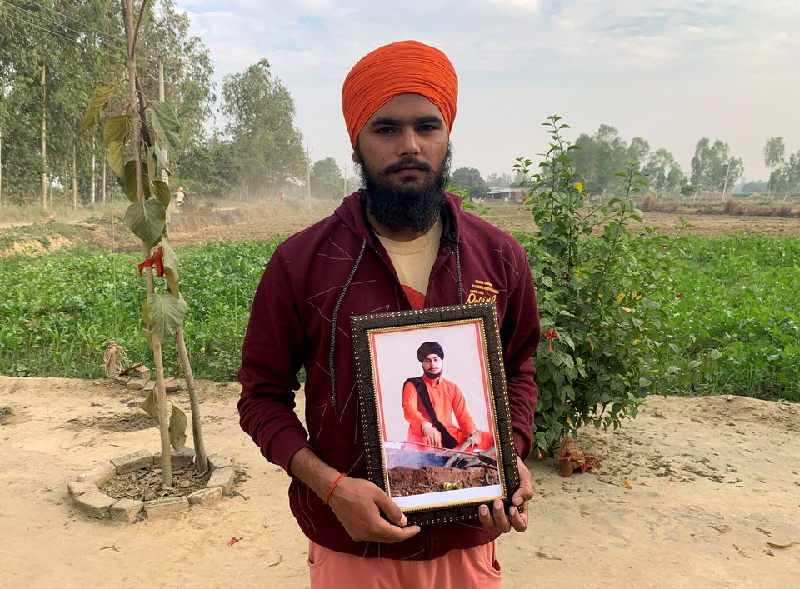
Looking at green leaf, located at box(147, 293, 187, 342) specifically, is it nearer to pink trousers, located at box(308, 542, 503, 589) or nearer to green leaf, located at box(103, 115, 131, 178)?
green leaf, located at box(103, 115, 131, 178)

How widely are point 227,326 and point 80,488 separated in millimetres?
3649

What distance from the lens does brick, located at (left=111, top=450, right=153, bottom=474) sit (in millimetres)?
4504

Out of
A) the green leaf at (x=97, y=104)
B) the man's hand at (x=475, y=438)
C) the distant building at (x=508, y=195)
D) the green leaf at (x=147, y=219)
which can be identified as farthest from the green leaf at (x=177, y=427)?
the distant building at (x=508, y=195)

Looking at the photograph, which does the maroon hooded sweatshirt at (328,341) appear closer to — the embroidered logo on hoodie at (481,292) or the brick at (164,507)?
the embroidered logo on hoodie at (481,292)

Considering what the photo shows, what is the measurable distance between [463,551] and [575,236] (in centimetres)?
342

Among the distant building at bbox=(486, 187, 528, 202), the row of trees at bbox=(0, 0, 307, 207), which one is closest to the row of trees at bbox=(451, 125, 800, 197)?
the distant building at bbox=(486, 187, 528, 202)

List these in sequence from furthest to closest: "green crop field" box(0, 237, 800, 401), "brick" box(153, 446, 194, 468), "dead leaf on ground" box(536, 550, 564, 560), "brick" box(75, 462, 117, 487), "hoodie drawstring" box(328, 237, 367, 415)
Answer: "green crop field" box(0, 237, 800, 401) → "brick" box(153, 446, 194, 468) → "brick" box(75, 462, 117, 487) → "dead leaf on ground" box(536, 550, 564, 560) → "hoodie drawstring" box(328, 237, 367, 415)

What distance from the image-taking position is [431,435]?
1330 mm

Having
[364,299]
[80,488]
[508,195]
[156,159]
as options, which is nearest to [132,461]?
[80,488]

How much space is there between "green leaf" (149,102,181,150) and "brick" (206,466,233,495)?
2.25m

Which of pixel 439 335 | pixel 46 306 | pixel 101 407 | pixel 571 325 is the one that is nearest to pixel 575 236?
pixel 571 325

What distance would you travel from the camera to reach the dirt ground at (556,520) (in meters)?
3.33

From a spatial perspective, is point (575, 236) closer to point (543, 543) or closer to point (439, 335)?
point (543, 543)

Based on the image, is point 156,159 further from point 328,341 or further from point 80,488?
point 328,341
